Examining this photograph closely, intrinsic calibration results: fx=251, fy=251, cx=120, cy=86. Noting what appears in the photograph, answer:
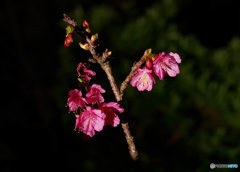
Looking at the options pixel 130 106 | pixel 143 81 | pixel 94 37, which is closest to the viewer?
Answer: pixel 94 37

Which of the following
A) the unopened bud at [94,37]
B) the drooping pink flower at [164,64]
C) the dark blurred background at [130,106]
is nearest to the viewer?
the unopened bud at [94,37]

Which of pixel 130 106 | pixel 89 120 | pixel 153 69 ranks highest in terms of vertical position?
pixel 130 106

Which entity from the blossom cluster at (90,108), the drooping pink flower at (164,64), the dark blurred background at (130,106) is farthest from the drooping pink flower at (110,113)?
the dark blurred background at (130,106)

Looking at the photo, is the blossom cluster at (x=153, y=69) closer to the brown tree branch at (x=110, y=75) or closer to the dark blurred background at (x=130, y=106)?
the brown tree branch at (x=110, y=75)

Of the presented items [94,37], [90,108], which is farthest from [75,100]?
[94,37]

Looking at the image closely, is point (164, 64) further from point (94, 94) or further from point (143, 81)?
point (94, 94)

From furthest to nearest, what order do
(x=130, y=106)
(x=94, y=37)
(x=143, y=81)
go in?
1. (x=130, y=106)
2. (x=143, y=81)
3. (x=94, y=37)

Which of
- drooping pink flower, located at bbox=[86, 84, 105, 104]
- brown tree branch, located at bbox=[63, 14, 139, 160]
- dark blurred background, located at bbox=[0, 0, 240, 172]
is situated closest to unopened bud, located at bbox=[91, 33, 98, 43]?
brown tree branch, located at bbox=[63, 14, 139, 160]
